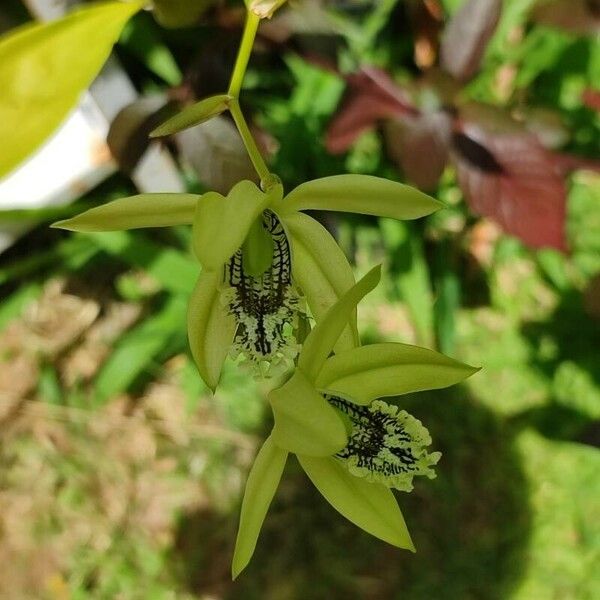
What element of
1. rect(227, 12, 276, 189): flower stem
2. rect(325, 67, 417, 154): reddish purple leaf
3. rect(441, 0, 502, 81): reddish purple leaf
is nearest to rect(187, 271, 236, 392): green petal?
rect(227, 12, 276, 189): flower stem

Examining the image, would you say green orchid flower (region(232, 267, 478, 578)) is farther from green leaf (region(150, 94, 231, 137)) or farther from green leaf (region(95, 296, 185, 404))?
green leaf (region(95, 296, 185, 404))

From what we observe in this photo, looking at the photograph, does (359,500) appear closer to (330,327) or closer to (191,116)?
(330,327)

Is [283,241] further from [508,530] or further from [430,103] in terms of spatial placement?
[508,530]

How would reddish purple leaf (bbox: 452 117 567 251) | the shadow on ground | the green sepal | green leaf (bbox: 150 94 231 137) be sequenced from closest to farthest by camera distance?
green leaf (bbox: 150 94 231 137) → the green sepal → reddish purple leaf (bbox: 452 117 567 251) → the shadow on ground

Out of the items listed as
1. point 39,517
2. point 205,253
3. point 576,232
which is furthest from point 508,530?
point 205,253

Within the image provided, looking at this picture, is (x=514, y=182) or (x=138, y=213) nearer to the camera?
(x=138, y=213)

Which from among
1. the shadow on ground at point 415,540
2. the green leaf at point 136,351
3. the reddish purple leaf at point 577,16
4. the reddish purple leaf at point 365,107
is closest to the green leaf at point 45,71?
the reddish purple leaf at point 365,107

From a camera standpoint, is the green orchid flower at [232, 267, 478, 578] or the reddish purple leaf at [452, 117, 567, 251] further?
the reddish purple leaf at [452, 117, 567, 251]

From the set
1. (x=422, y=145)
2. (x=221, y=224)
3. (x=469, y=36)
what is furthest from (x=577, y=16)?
(x=221, y=224)
